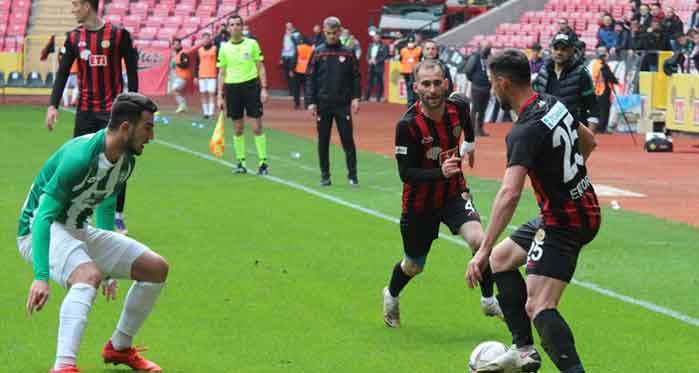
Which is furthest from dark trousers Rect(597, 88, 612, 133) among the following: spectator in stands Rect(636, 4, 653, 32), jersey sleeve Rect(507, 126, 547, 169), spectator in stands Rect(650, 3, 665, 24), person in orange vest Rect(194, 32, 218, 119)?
jersey sleeve Rect(507, 126, 547, 169)

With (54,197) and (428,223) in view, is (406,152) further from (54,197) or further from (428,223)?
(54,197)

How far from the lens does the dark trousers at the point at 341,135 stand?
17.9 metres

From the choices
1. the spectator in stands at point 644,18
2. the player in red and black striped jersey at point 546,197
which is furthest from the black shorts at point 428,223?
the spectator in stands at point 644,18

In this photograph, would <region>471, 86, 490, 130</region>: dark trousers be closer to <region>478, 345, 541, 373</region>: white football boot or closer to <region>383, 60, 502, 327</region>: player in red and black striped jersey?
→ <region>383, 60, 502, 327</region>: player in red and black striped jersey

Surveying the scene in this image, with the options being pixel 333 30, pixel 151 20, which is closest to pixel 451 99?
pixel 333 30

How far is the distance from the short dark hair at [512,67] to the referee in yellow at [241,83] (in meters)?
12.6

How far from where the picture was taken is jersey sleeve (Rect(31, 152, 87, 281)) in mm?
7062

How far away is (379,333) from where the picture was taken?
9000 mm

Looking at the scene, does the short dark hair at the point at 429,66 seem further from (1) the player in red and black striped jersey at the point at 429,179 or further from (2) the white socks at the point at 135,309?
(2) the white socks at the point at 135,309

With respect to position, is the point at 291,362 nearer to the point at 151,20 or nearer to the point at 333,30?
the point at 333,30

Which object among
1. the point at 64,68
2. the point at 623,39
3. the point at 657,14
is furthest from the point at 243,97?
the point at 657,14

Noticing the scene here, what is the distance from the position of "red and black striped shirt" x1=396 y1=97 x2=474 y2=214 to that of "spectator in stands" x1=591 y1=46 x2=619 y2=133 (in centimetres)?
1831

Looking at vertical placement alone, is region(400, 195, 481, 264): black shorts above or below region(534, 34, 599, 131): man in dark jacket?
below

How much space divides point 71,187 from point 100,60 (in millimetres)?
5835
